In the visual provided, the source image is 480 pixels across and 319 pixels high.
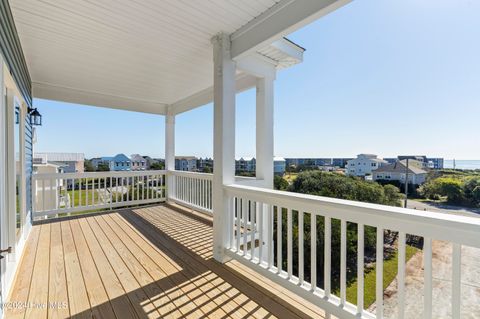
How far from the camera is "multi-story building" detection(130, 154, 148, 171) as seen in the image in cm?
Answer: 614

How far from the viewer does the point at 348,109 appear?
446 centimetres

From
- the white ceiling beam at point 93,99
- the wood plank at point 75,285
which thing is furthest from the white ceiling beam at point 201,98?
the wood plank at point 75,285

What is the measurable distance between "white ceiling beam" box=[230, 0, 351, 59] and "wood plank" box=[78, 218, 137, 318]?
8.84ft

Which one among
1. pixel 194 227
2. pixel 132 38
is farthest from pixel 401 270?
pixel 132 38

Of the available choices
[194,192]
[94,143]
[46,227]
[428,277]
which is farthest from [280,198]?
[94,143]

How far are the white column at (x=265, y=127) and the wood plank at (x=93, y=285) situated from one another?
223 centimetres

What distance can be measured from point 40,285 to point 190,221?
7.89 ft

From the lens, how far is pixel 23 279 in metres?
2.36

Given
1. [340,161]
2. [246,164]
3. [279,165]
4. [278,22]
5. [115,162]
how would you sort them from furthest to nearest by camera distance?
[115,162], [246,164], [279,165], [340,161], [278,22]

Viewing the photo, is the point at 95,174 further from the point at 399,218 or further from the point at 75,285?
the point at 399,218

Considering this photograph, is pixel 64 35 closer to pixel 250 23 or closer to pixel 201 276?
pixel 250 23

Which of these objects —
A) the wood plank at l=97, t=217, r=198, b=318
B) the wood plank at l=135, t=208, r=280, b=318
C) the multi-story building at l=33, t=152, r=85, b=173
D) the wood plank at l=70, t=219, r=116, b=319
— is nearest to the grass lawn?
the wood plank at l=135, t=208, r=280, b=318

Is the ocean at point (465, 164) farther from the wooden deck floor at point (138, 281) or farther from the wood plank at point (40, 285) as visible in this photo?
the wood plank at point (40, 285)

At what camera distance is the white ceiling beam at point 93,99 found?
15.4 ft
